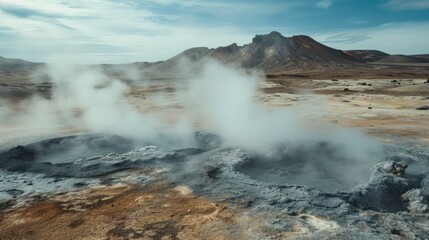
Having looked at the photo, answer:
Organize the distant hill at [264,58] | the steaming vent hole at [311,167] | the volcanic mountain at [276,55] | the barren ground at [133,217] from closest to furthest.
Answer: the barren ground at [133,217], the steaming vent hole at [311,167], the distant hill at [264,58], the volcanic mountain at [276,55]

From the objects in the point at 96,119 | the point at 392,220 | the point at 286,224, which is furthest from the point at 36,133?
the point at 392,220

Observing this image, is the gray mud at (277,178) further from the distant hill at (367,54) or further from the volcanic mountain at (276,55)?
the distant hill at (367,54)

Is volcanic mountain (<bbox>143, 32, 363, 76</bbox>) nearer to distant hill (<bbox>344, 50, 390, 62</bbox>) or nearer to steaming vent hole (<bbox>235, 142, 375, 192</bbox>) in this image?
distant hill (<bbox>344, 50, 390, 62</bbox>)

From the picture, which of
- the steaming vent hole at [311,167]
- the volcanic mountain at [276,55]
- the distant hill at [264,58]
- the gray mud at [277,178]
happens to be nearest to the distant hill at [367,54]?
the distant hill at [264,58]

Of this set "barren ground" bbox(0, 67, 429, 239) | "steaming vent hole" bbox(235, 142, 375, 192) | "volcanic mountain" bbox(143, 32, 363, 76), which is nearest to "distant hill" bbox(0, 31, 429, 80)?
"volcanic mountain" bbox(143, 32, 363, 76)

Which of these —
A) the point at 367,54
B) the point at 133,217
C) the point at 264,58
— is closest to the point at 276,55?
the point at 264,58

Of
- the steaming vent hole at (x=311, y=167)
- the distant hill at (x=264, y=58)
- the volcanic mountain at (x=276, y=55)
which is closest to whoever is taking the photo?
the steaming vent hole at (x=311, y=167)

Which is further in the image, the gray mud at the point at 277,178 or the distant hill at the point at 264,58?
the distant hill at the point at 264,58
